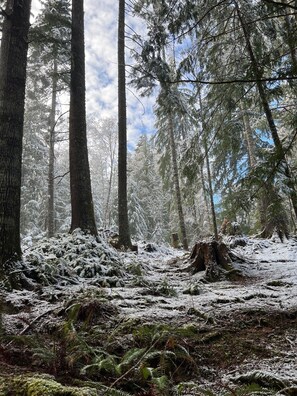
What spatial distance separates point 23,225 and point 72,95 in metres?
15.9

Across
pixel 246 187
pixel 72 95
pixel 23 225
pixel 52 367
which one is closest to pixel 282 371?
pixel 52 367

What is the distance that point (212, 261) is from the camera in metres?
6.57

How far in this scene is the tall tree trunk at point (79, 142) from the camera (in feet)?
23.5

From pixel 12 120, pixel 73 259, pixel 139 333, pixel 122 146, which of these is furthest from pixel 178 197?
pixel 139 333

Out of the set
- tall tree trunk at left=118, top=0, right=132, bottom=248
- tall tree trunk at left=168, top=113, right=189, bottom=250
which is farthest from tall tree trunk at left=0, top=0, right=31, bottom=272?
tall tree trunk at left=168, top=113, right=189, bottom=250

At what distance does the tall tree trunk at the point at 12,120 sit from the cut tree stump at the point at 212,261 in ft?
12.2

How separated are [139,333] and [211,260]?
4.17 metres

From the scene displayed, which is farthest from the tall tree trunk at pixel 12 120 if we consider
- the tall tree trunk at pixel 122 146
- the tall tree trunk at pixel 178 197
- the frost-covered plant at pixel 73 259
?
the tall tree trunk at pixel 178 197

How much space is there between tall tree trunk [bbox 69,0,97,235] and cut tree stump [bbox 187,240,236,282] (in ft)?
7.85

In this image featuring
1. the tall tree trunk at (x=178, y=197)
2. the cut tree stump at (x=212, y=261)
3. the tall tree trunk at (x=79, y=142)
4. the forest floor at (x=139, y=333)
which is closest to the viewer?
the forest floor at (x=139, y=333)

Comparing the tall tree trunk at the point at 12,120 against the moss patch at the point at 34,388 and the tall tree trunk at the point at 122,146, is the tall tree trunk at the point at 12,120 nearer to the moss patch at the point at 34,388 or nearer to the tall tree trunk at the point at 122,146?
the moss patch at the point at 34,388

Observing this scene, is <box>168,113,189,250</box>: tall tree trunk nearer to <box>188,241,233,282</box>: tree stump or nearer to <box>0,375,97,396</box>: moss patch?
<box>188,241,233,282</box>: tree stump

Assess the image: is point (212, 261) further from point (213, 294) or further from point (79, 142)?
point (79, 142)

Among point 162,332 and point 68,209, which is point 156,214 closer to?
point 68,209
